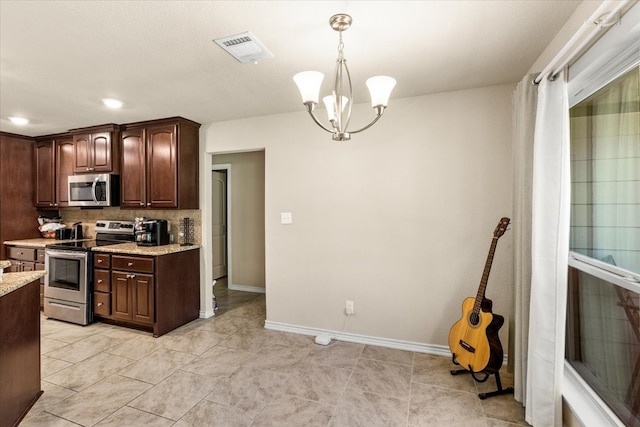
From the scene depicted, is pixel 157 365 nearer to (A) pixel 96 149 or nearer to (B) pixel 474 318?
(B) pixel 474 318

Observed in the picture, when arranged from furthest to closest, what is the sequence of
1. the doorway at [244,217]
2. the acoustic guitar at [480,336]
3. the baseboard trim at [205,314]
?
the doorway at [244,217] → the baseboard trim at [205,314] → the acoustic guitar at [480,336]

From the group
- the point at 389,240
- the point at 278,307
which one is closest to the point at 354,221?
the point at 389,240

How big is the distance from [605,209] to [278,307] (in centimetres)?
291

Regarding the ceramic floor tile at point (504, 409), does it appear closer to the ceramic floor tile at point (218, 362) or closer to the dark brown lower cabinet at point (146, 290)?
the ceramic floor tile at point (218, 362)

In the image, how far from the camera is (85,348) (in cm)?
303

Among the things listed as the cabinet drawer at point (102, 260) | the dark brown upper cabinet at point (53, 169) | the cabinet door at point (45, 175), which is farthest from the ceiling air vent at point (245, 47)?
the cabinet door at point (45, 175)

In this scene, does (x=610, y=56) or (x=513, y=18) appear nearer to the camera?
(x=610, y=56)

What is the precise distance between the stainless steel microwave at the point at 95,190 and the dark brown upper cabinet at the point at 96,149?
10 cm

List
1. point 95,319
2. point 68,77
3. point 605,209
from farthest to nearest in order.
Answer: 1. point 95,319
2. point 68,77
3. point 605,209

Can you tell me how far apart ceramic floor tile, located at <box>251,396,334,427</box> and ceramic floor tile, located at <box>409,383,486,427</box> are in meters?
0.57

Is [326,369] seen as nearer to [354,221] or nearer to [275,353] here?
[275,353]

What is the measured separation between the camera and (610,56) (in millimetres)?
1478

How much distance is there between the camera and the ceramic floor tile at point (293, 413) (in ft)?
6.51

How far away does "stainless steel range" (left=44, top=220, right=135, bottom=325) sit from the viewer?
359 cm
